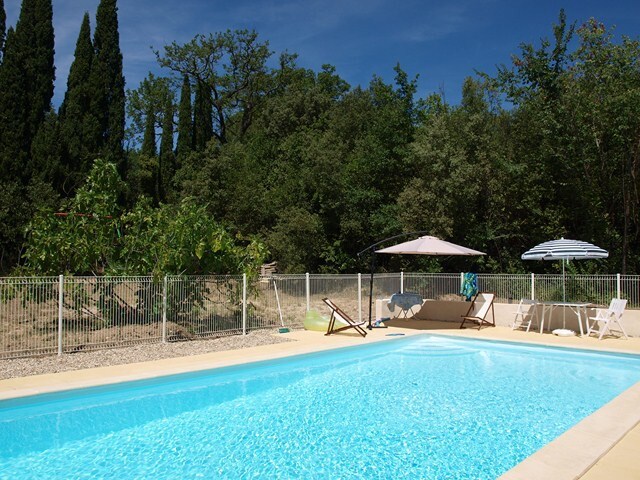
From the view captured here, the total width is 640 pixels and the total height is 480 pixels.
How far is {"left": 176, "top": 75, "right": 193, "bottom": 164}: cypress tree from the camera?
36125 millimetres

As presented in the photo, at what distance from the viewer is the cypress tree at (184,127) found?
3612cm

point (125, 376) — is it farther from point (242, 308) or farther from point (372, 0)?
point (372, 0)

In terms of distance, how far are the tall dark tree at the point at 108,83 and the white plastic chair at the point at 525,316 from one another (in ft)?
75.7

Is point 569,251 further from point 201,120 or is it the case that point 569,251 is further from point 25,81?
point 201,120

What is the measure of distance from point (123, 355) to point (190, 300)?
2338mm

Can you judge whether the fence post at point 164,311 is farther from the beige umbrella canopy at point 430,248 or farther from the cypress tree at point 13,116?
the cypress tree at point 13,116

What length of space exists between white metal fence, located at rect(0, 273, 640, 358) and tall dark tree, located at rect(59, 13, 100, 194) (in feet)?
57.7

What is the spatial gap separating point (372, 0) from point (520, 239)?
12608 mm

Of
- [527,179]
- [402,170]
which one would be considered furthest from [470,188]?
[402,170]

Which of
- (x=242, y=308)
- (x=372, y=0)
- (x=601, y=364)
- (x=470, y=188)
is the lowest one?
(x=601, y=364)

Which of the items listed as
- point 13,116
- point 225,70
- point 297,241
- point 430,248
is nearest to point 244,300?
point 430,248

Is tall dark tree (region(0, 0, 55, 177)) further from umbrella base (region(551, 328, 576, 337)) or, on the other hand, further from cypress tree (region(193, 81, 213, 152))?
umbrella base (region(551, 328, 576, 337))

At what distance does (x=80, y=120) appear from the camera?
29453 mm

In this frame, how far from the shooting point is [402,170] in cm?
2748
